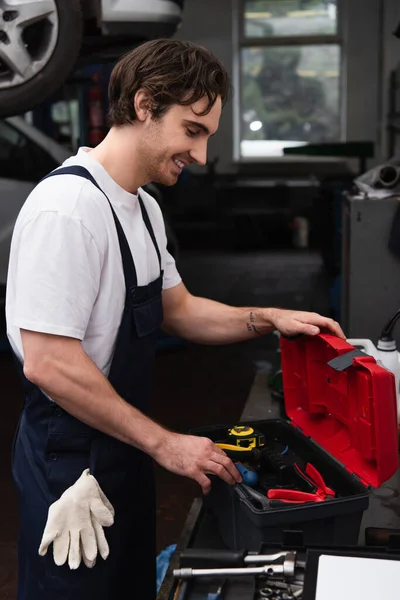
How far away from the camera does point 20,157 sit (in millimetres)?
4230

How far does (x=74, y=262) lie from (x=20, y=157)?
10.8ft

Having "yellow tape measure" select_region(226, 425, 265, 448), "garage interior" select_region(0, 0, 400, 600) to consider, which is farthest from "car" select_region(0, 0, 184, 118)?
"yellow tape measure" select_region(226, 425, 265, 448)

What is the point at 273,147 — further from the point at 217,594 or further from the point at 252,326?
the point at 217,594

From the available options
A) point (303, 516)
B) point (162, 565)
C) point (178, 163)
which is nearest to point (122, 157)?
point (178, 163)

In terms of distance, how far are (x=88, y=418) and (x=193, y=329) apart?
498mm

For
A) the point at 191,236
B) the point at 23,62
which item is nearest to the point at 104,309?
the point at 23,62

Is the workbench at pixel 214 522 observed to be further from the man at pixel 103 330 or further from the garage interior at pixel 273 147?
the garage interior at pixel 273 147

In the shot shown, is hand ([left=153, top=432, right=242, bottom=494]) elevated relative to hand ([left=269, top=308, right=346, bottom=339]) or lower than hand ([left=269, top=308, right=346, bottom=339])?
lower

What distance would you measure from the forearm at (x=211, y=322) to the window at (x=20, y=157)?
112 inches

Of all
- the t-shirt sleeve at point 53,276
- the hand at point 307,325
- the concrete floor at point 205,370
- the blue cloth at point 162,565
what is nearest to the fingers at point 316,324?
the hand at point 307,325

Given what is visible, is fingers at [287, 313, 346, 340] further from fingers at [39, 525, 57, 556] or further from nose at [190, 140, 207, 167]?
fingers at [39, 525, 57, 556]

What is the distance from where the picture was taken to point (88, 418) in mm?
Answer: 1153

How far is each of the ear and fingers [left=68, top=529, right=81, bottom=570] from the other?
2.25 ft

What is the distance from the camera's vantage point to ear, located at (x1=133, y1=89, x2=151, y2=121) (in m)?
1.21
